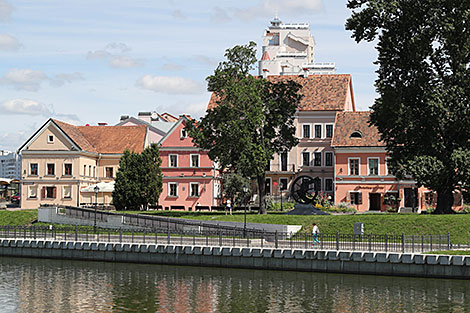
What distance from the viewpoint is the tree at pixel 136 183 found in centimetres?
7575

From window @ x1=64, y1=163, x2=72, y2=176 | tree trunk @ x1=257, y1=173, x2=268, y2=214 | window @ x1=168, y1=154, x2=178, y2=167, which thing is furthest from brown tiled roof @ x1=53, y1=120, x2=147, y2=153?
tree trunk @ x1=257, y1=173, x2=268, y2=214

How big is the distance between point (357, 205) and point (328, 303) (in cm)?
4336

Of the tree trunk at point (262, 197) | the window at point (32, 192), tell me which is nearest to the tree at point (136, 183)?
the tree trunk at point (262, 197)

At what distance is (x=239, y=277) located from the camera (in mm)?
44000

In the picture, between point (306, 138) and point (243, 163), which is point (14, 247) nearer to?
point (243, 163)

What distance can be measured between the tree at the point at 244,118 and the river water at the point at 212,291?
19384mm

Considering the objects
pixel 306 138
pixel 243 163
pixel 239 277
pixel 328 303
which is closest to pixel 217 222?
pixel 243 163

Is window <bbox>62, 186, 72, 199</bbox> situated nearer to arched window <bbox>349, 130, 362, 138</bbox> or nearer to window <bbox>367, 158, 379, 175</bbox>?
arched window <bbox>349, 130, 362, 138</bbox>

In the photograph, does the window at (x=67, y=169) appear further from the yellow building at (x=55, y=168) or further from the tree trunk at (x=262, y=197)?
the tree trunk at (x=262, y=197)

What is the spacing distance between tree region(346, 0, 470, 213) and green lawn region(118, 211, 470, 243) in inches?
119

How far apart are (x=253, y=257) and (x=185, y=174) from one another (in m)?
39.6

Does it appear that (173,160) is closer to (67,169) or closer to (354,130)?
(67,169)

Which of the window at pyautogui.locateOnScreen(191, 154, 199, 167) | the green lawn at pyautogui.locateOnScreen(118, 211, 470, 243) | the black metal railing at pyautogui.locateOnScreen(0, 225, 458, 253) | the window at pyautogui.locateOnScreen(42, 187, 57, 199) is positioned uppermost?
the window at pyautogui.locateOnScreen(191, 154, 199, 167)

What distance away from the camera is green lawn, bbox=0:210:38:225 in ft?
225
